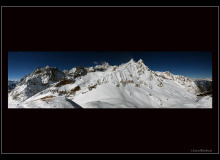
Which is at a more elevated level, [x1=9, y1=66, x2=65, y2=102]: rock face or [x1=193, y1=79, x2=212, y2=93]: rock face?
[x1=9, y1=66, x2=65, y2=102]: rock face

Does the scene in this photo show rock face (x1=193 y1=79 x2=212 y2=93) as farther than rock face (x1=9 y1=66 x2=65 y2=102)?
No

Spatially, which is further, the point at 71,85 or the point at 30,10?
the point at 71,85

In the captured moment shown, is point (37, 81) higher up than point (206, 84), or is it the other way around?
point (37, 81)

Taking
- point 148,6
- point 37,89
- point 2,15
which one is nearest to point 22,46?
point 2,15

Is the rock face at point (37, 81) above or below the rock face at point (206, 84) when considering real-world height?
above

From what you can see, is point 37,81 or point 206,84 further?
point 37,81

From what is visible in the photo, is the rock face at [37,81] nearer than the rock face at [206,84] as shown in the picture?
No
